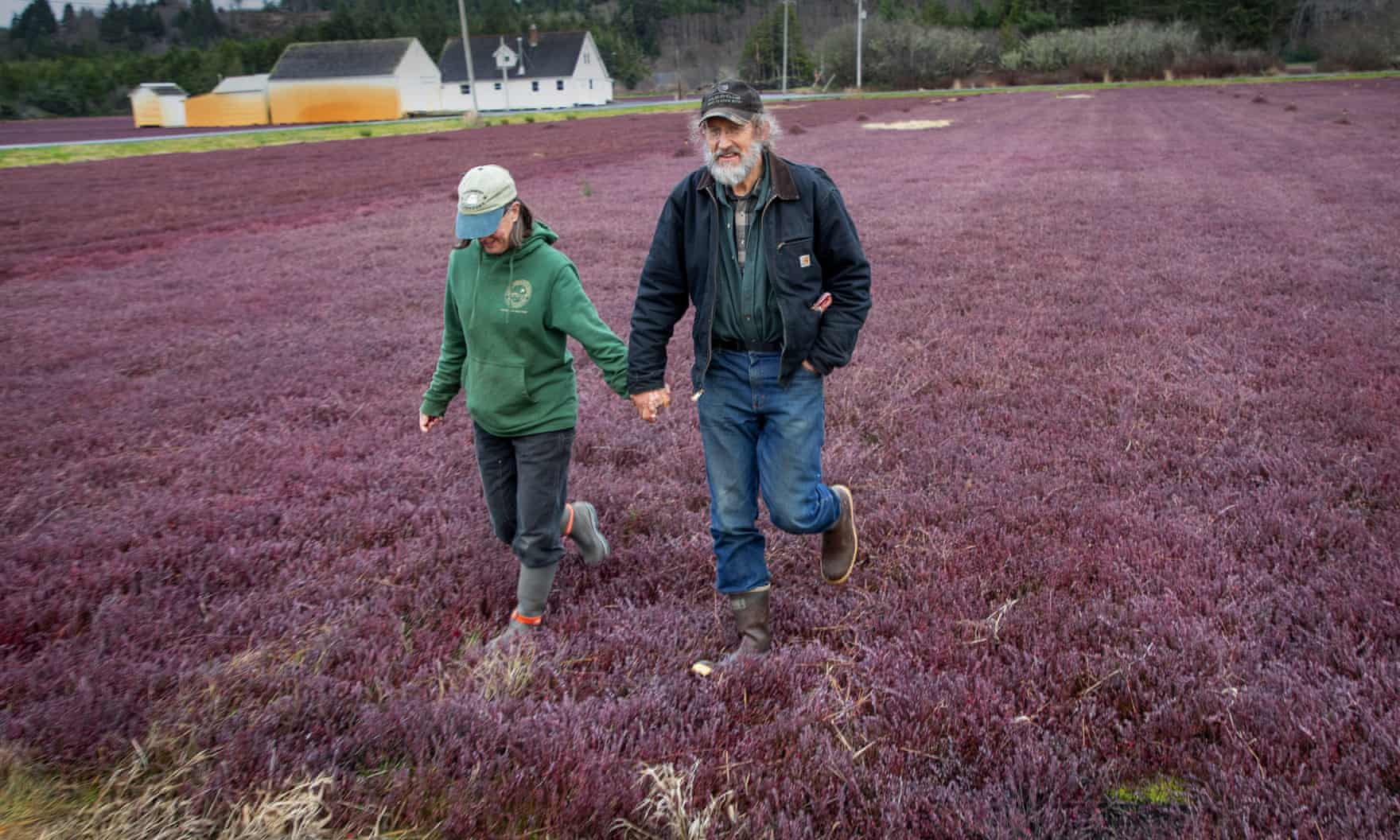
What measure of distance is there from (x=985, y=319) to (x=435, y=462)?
5.49 m

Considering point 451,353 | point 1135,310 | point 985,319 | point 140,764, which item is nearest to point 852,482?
point 451,353

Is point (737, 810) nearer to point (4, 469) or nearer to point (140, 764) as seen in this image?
point (140, 764)

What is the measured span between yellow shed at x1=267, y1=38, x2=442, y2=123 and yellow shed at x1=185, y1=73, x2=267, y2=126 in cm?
126

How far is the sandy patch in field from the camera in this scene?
1551 inches

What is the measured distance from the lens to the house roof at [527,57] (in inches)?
3688

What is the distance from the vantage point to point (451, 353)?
13.8ft

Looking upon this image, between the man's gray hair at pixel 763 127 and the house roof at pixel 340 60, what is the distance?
82204 millimetres

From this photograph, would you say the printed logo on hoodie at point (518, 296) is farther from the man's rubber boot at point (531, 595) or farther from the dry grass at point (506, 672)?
the dry grass at point (506, 672)

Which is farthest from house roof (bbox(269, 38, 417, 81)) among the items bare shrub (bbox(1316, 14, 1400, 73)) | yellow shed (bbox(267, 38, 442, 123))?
bare shrub (bbox(1316, 14, 1400, 73))

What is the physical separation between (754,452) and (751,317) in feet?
2.00

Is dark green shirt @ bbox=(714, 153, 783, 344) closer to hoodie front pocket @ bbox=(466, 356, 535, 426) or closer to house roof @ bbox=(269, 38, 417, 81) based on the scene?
hoodie front pocket @ bbox=(466, 356, 535, 426)

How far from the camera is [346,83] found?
75.8 m

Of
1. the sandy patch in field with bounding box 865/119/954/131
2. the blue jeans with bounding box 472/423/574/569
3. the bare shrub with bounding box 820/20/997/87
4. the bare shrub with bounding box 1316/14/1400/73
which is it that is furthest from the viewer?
the bare shrub with bounding box 820/20/997/87

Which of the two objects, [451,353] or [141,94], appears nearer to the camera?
[451,353]
